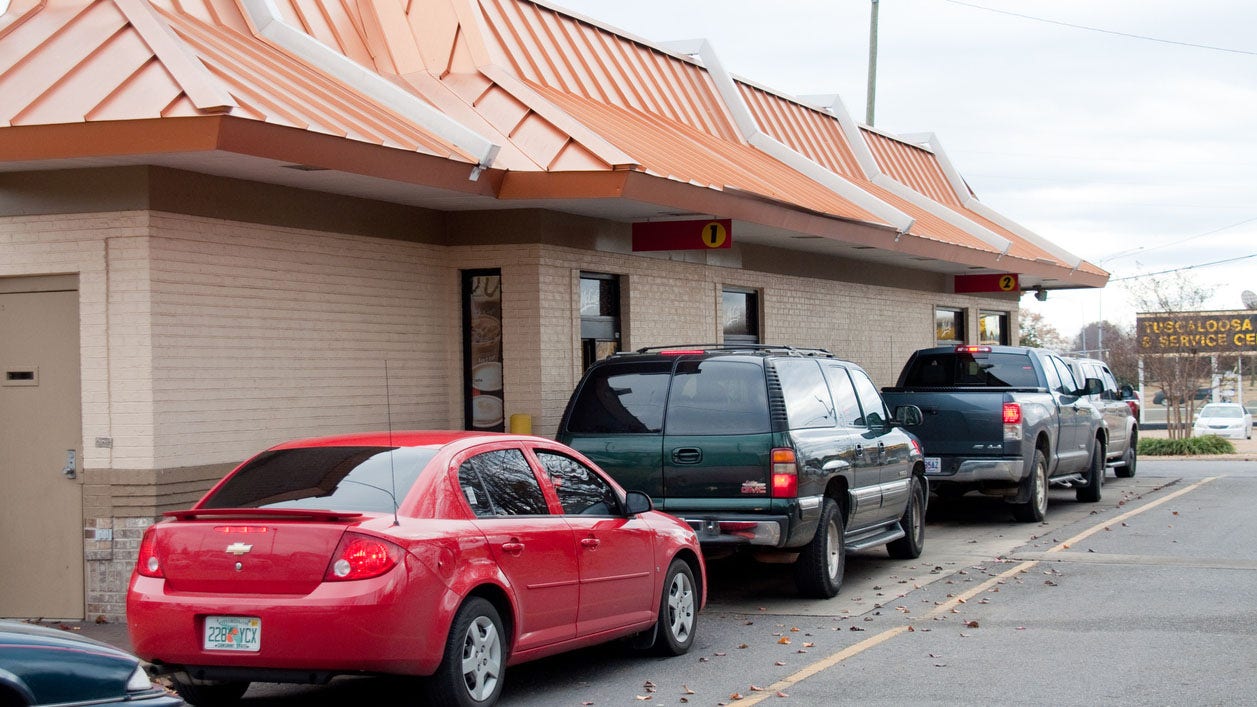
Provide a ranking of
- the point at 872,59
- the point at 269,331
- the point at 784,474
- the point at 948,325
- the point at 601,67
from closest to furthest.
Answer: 1. the point at 784,474
2. the point at 269,331
3. the point at 601,67
4. the point at 948,325
5. the point at 872,59

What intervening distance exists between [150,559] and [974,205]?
78.3 ft

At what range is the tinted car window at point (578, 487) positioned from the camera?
867cm

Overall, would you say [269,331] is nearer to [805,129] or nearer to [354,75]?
[354,75]

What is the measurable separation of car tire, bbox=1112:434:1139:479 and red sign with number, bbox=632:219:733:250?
10.6 meters

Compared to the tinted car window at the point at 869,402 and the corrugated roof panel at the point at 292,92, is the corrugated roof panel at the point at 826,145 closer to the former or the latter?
the tinted car window at the point at 869,402

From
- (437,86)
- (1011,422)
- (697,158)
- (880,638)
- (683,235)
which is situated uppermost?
(437,86)

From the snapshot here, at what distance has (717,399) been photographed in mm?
11070

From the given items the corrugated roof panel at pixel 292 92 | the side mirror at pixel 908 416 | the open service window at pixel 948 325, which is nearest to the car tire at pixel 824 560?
the side mirror at pixel 908 416

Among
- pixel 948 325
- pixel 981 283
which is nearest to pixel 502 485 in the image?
pixel 981 283

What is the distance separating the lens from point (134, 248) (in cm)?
1085

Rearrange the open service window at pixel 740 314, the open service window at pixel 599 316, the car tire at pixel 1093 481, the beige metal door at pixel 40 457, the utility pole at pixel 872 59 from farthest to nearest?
the utility pole at pixel 872 59
the car tire at pixel 1093 481
the open service window at pixel 740 314
the open service window at pixel 599 316
the beige metal door at pixel 40 457

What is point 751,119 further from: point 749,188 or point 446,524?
point 446,524

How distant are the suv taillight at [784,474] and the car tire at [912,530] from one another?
3240mm

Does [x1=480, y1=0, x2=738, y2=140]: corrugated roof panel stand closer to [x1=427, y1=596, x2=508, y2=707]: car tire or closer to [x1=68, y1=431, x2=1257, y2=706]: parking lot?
[x1=68, y1=431, x2=1257, y2=706]: parking lot
